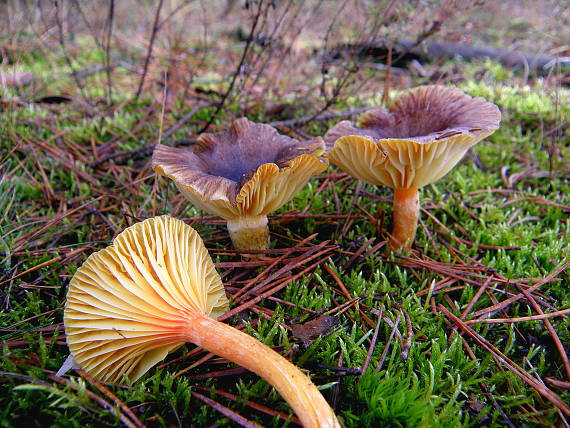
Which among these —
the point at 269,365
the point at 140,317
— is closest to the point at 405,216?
the point at 269,365

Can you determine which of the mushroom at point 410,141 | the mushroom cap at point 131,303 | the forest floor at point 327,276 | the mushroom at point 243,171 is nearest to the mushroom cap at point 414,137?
the mushroom at point 410,141

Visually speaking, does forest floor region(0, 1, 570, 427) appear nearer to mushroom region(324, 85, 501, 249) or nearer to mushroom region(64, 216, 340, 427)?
mushroom region(64, 216, 340, 427)

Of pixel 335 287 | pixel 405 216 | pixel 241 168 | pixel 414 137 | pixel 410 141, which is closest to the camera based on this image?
pixel 410 141

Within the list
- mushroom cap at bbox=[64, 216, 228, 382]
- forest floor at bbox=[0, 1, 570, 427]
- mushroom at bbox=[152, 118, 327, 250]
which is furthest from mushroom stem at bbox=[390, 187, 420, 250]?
mushroom cap at bbox=[64, 216, 228, 382]

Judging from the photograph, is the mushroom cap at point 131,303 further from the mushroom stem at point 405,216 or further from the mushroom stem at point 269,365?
the mushroom stem at point 405,216

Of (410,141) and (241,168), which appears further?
(241,168)

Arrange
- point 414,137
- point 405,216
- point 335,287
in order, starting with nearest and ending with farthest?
point 414,137
point 335,287
point 405,216

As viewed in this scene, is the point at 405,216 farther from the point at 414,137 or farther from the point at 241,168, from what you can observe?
the point at 241,168

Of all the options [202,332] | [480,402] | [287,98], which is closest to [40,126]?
[287,98]
